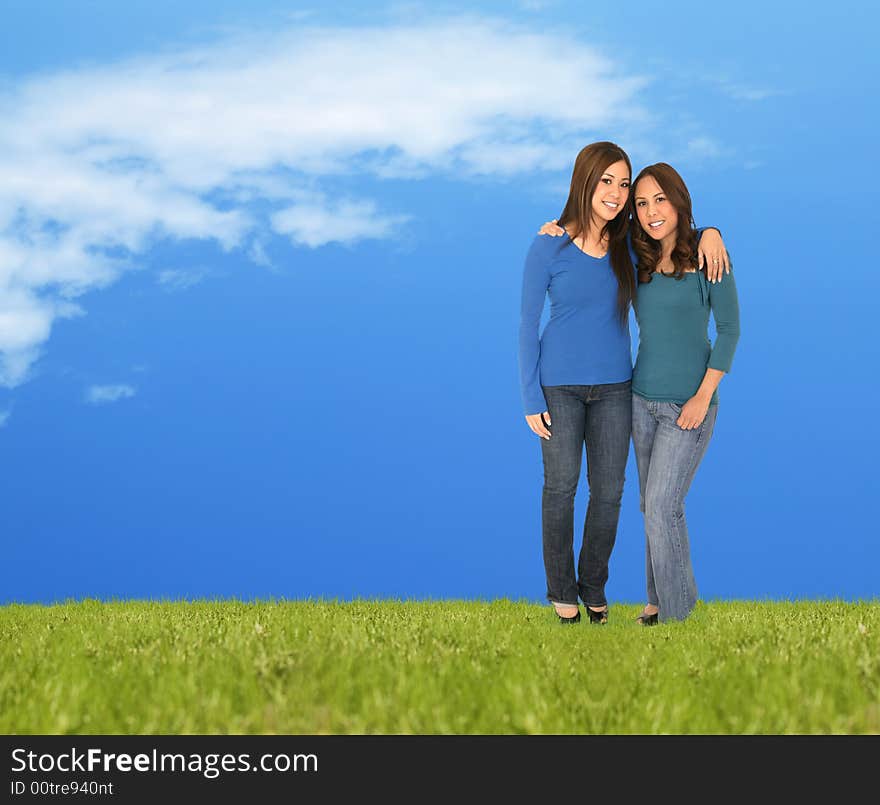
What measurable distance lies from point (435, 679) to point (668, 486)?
9.61 ft

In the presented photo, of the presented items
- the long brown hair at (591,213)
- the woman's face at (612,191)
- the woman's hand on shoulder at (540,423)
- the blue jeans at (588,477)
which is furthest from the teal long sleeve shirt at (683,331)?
the woman's hand on shoulder at (540,423)

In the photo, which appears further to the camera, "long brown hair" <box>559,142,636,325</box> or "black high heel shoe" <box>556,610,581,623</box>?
"black high heel shoe" <box>556,610,581,623</box>

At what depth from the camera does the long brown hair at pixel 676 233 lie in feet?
21.0

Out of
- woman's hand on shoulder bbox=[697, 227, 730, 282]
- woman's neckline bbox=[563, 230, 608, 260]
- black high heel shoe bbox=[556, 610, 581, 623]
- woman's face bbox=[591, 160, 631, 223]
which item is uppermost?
woman's face bbox=[591, 160, 631, 223]

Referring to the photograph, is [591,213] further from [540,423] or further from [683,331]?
[540,423]

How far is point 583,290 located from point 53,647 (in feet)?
13.8

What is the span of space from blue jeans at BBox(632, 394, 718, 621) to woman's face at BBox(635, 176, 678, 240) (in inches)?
48.3

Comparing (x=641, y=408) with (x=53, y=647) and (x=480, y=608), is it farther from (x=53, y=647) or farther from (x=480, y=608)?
(x=53, y=647)

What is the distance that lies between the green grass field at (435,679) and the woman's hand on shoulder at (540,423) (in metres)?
1.40

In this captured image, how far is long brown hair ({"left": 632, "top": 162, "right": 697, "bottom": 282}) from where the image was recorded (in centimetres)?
641

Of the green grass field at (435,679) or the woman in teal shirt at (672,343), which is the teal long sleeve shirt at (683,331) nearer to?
the woman in teal shirt at (672,343)

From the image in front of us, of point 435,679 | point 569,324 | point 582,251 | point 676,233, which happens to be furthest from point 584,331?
point 435,679

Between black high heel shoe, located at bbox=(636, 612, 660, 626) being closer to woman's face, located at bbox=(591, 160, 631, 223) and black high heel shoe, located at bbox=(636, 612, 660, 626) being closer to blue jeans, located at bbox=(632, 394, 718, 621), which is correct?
blue jeans, located at bbox=(632, 394, 718, 621)

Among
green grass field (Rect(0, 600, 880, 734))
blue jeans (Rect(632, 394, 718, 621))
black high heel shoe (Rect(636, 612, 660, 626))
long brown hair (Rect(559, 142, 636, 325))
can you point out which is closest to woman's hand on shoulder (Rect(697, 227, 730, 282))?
long brown hair (Rect(559, 142, 636, 325))
